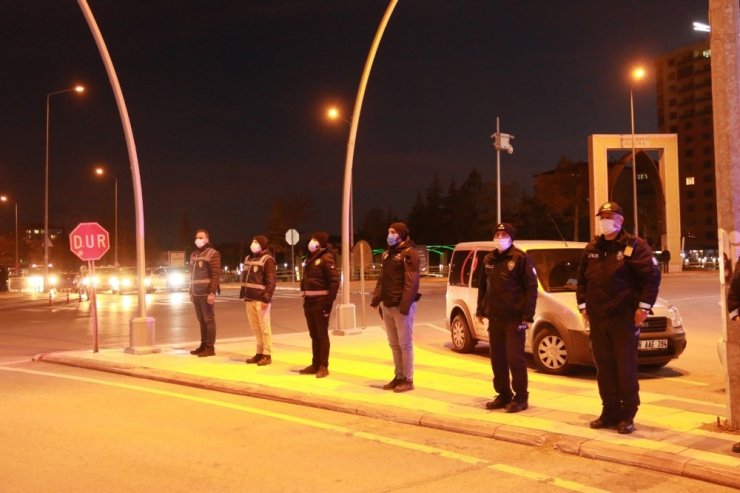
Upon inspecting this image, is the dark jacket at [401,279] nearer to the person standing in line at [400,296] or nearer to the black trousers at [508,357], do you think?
the person standing in line at [400,296]

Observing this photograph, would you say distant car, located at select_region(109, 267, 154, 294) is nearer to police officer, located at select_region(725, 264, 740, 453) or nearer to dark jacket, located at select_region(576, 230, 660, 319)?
dark jacket, located at select_region(576, 230, 660, 319)

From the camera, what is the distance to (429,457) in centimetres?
613

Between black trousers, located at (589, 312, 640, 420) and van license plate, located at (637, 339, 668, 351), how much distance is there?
3243 mm

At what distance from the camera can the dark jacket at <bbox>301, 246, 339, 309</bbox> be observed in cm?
980

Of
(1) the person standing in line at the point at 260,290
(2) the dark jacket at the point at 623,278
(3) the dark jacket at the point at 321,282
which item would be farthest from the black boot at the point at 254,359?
(2) the dark jacket at the point at 623,278

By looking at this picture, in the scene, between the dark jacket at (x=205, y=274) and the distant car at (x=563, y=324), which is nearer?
the distant car at (x=563, y=324)

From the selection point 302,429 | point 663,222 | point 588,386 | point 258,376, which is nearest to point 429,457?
point 302,429

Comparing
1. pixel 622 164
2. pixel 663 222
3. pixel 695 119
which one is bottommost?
pixel 663 222

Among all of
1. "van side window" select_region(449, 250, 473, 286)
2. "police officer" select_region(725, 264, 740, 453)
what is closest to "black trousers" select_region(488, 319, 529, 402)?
"police officer" select_region(725, 264, 740, 453)

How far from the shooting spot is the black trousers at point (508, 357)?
7.31 meters

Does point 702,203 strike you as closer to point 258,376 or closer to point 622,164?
point 622,164

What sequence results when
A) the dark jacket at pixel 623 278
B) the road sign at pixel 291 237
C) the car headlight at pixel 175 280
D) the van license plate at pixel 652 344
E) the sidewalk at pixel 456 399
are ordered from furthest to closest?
the car headlight at pixel 175 280 → the road sign at pixel 291 237 → the van license plate at pixel 652 344 → the dark jacket at pixel 623 278 → the sidewalk at pixel 456 399

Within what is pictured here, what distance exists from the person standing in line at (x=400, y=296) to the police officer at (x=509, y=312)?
1127mm

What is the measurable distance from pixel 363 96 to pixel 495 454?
34.8ft
